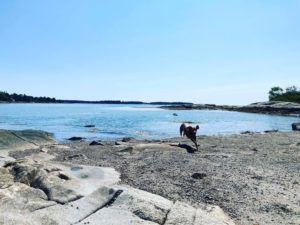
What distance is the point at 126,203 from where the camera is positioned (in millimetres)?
10438

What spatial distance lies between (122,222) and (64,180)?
4086 mm

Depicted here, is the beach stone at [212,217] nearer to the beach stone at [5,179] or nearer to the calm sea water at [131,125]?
the beach stone at [5,179]

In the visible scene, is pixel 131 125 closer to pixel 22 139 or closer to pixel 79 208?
pixel 22 139

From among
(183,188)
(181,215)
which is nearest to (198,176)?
(183,188)

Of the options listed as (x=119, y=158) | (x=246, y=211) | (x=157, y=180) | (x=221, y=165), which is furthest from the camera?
(x=119, y=158)

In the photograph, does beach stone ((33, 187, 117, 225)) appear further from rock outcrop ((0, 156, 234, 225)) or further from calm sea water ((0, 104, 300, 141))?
calm sea water ((0, 104, 300, 141))

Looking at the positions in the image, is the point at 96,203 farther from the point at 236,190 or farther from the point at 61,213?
the point at 236,190

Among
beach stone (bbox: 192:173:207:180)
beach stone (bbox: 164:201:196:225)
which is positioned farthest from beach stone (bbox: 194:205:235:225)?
beach stone (bbox: 192:173:207:180)

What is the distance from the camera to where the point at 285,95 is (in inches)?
6284

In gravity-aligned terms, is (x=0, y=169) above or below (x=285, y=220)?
above

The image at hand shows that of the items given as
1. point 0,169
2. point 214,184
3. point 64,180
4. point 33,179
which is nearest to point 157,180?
point 214,184

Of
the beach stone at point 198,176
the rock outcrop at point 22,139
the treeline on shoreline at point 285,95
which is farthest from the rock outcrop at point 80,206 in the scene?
the treeline on shoreline at point 285,95

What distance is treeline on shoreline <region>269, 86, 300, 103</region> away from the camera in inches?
5922

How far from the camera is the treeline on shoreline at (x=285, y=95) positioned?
494ft
